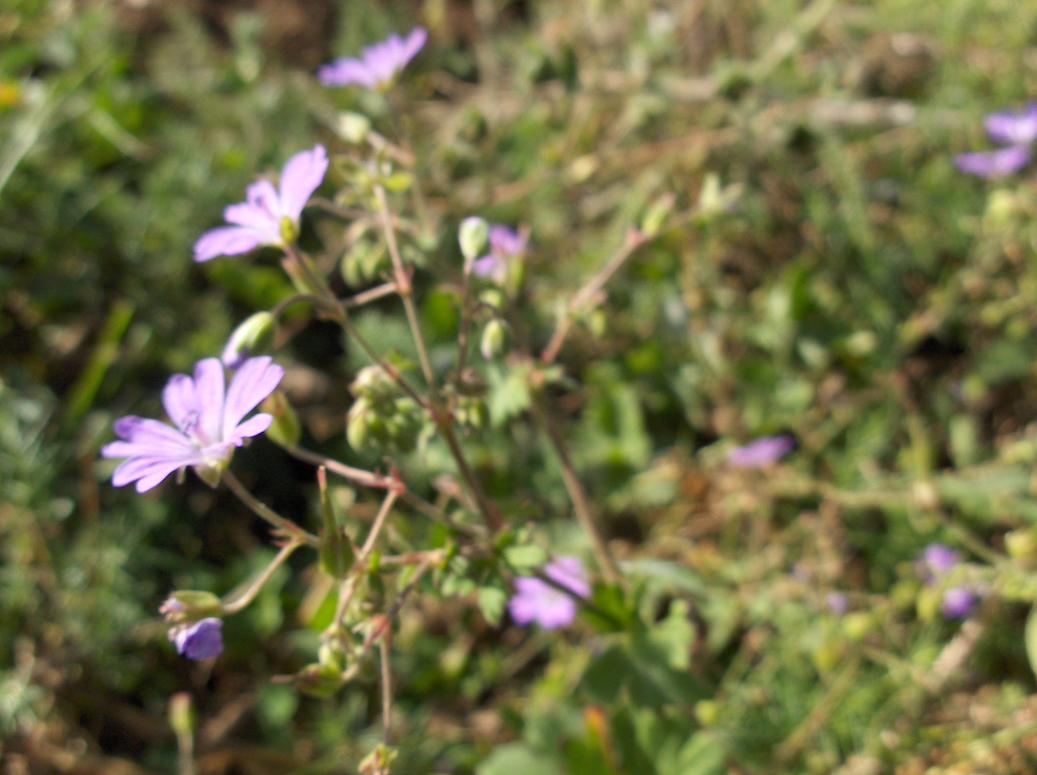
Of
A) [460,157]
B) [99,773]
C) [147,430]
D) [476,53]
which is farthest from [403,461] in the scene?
[476,53]

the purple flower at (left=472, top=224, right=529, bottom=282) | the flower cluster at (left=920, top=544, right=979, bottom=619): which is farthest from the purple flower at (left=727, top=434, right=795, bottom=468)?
the purple flower at (left=472, top=224, right=529, bottom=282)

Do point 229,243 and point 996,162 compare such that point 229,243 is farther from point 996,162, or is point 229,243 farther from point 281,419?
point 996,162

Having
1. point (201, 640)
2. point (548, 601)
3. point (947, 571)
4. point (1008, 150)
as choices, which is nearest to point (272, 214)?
point (201, 640)

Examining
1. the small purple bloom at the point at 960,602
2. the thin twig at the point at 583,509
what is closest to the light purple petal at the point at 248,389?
the thin twig at the point at 583,509

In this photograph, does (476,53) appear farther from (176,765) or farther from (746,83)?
(176,765)

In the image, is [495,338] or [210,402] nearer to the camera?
[210,402]

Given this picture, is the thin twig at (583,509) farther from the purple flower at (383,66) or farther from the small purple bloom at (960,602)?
the small purple bloom at (960,602)
